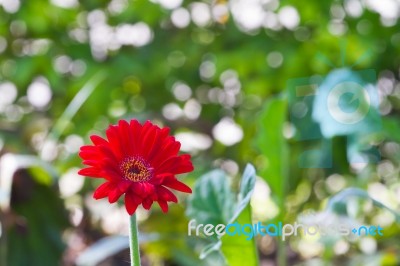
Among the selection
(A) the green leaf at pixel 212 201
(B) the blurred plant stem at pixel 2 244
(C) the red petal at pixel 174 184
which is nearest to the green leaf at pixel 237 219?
(A) the green leaf at pixel 212 201

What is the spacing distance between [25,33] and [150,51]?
0.29 m

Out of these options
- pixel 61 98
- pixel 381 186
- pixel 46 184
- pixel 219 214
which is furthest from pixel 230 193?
pixel 61 98

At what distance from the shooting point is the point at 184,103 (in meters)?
1.12

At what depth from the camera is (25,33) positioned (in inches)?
46.2

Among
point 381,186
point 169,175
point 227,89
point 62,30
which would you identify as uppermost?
point 62,30

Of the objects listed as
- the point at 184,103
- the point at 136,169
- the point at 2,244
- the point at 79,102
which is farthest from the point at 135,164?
the point at 184,103

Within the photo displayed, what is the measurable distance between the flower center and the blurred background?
0.41 meters

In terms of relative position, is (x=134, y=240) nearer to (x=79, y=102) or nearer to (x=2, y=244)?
(x=2, y=244)

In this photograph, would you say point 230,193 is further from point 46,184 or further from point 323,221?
point 46,184

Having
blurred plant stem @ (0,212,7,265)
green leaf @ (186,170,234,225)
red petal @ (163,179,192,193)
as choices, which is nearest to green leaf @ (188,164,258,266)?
green leaf @ (186,170,234,225)

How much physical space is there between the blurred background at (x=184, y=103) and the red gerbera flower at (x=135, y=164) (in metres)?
0.41

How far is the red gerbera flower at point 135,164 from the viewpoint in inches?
10.2

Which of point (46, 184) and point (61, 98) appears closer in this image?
point (46, 184)

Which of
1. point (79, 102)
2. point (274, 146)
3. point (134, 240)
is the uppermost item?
point (79, 102)
